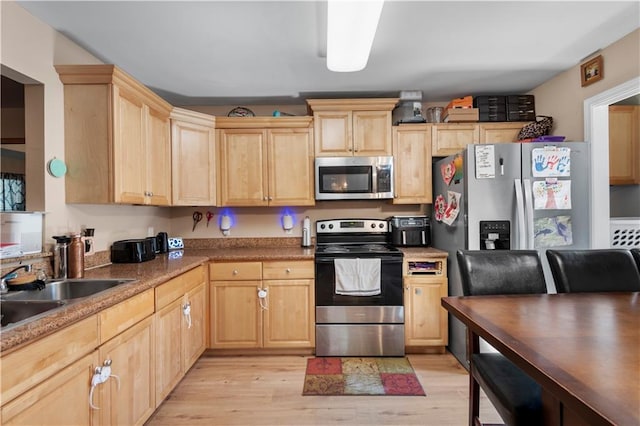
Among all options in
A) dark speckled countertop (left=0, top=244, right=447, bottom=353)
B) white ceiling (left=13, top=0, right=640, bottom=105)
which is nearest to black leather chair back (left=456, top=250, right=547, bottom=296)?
dark speckled countertop (left=0, top=244, right=447, bottom=353)

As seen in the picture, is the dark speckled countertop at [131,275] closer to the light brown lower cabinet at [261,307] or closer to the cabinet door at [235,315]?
the light brown lower cabinet at [261,307]

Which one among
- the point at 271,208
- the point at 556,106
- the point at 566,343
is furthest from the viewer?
the point at 271,208

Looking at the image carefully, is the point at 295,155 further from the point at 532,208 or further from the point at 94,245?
→ the point at 532,208

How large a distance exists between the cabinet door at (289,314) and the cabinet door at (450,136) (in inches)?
70.5

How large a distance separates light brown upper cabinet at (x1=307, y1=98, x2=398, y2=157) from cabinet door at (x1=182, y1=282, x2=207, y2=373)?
65.6 inches

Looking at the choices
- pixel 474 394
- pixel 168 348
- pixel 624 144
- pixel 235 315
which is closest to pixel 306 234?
pixel 235 315

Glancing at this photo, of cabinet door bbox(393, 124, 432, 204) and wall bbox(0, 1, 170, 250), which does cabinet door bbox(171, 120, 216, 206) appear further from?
cabinet door bbox(393, 124, 432, 204)

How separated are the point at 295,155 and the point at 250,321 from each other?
5.24 feet

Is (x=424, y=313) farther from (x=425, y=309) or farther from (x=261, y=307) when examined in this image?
(x=261, y=307)

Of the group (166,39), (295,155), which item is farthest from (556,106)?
(166,39)

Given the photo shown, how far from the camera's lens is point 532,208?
234cm

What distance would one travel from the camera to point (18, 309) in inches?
54.1

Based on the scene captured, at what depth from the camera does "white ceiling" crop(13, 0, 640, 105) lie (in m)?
1.84

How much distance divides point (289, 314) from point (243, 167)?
4.81 feet
